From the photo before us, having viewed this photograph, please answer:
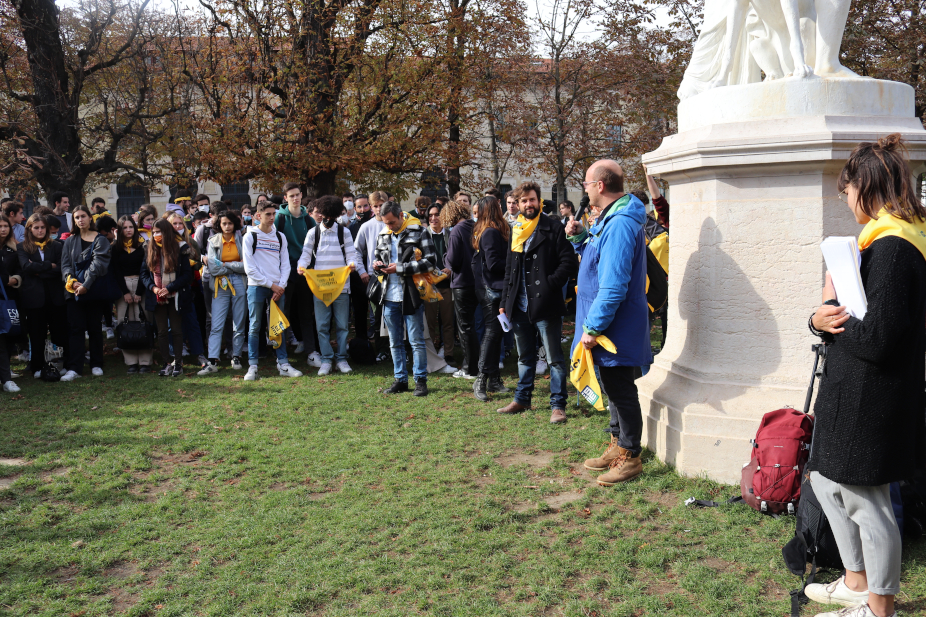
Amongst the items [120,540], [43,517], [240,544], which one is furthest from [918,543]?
[43,517]

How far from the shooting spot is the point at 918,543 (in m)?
4.23

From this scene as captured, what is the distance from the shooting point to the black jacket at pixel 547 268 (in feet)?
23.4

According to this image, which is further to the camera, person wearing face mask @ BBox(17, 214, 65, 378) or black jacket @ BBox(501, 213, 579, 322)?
person wearing face mask @ BBox(17, 214, 65, 378)

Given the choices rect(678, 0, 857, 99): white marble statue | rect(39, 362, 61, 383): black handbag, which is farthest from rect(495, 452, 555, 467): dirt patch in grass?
rect(39, 362, 61, 383): black handbag

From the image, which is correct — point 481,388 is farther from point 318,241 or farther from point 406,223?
point 318,241

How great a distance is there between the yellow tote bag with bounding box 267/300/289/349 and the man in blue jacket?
16.2 ft

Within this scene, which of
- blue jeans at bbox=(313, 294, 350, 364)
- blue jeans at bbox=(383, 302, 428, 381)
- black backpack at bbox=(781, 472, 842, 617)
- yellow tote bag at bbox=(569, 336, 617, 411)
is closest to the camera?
black backpack at bbox=(781, 472, 842, 617)

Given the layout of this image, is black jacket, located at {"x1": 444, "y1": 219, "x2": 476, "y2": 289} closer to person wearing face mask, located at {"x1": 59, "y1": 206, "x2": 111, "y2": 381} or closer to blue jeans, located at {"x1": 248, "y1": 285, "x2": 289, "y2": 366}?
blue jeans, located at {"x1": 248, "y1": 285, "x2": 289, "y2": 366}

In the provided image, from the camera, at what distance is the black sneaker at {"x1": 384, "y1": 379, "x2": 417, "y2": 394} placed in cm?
858

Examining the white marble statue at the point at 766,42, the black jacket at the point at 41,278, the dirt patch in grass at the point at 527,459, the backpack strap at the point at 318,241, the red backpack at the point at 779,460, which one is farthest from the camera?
the backpack strap at the point at 318,241

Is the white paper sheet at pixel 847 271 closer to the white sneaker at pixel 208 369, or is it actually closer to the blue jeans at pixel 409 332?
the blue jeans at pixel 409 332

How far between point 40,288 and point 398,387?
4.75m

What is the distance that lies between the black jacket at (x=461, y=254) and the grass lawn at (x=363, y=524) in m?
1.86

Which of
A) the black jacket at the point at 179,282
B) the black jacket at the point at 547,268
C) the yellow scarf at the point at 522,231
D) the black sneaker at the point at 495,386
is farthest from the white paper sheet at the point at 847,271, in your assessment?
the black jacket at the point at 179,282
